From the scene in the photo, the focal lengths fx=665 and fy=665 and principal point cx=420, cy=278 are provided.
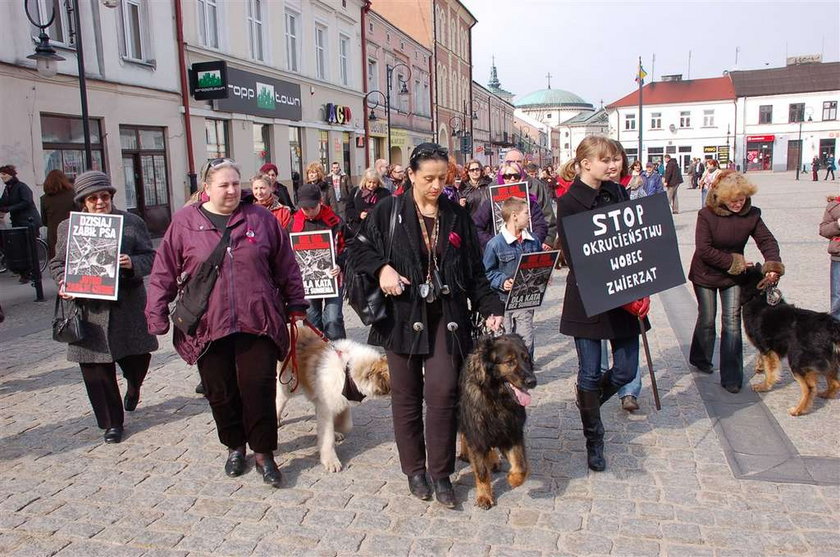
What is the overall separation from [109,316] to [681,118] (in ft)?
249

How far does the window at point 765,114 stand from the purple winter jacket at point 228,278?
249 ft

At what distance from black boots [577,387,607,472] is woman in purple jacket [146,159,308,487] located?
1.95 meters

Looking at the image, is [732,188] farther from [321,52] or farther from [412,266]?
[321,52]

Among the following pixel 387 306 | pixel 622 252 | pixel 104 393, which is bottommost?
pixel 104 393

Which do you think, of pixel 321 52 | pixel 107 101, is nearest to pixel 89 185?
pixel 107 101

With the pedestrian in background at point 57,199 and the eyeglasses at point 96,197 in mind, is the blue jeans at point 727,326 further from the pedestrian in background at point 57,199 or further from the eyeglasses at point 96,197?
the pedestrian in background at point 57,199

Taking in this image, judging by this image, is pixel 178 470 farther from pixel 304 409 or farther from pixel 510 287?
pixel 510 287

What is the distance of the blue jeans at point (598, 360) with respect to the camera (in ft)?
14.1

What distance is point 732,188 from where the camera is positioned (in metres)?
5.43

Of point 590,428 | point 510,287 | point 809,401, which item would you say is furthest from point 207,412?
point 809,401

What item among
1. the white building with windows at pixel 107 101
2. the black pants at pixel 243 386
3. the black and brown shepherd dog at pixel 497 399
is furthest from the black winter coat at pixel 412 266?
the white building with windows at pixel 107 101

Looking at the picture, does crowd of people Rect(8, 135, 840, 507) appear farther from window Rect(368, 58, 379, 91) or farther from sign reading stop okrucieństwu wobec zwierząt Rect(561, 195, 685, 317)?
window Rect(368, 58, 379, 91)

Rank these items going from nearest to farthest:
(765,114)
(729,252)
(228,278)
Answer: (228,278), (729,252), (765,114)

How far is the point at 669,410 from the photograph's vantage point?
5.38 meters
